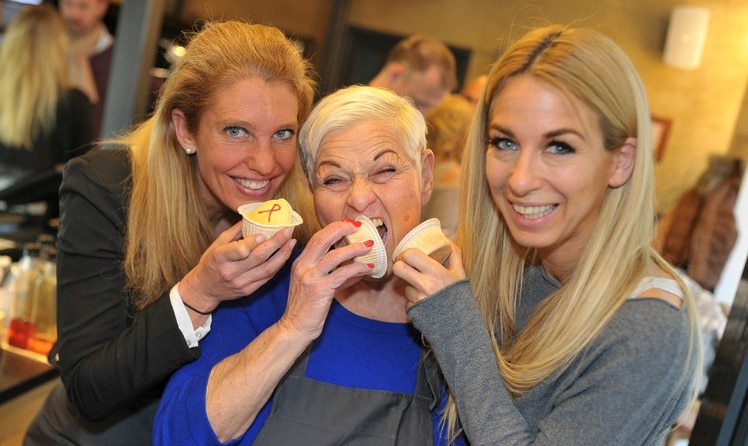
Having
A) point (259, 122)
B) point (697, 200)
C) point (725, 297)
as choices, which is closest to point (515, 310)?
point (259, 122)

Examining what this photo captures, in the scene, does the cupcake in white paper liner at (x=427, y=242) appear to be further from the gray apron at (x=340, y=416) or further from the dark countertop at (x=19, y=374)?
the dark countertop at (x=19, y=374)

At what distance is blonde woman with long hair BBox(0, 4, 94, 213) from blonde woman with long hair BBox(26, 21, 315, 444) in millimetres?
2210

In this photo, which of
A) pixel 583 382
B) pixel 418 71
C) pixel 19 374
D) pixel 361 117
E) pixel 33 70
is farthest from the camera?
pixel 418 71

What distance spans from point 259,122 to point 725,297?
437 centimetres

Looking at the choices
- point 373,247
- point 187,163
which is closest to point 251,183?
point 187,163

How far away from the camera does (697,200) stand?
5.90 metres

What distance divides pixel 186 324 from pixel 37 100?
284 cm

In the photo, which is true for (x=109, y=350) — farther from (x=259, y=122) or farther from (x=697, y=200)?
(x=697, y=200)

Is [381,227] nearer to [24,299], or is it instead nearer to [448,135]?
[24,299]

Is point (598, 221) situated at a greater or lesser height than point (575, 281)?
greater

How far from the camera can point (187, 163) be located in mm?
2201

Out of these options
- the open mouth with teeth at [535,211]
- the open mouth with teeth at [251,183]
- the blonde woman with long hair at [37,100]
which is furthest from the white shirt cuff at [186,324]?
the blonde woman with long hair at [37,100]

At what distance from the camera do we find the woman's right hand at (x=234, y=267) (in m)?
1.74

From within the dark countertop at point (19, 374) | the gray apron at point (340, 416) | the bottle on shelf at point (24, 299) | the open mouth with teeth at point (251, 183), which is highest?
the open mouth with teeth at point (251, 183)
